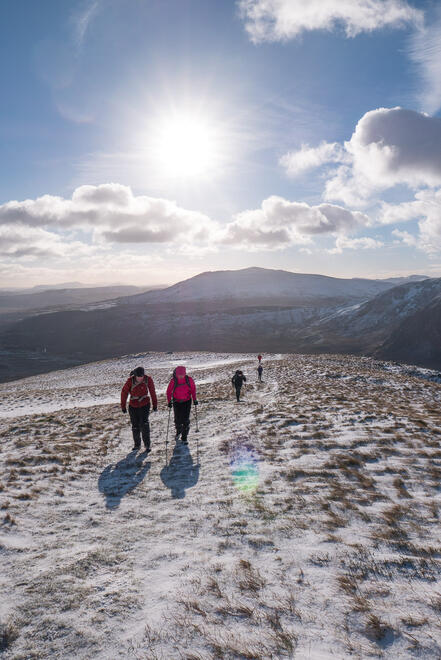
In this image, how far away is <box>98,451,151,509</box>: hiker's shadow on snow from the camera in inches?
273

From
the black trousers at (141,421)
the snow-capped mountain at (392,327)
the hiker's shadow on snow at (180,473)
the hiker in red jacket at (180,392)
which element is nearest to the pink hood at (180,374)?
the hiker in red jacket at (180,392)

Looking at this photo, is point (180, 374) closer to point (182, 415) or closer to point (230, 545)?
point (182, 415)

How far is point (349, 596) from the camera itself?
3807 mm

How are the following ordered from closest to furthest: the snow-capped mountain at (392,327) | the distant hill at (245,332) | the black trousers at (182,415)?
the black trousers at (182,415) < the snow-capped mountain at (392,327) < the distant hill at (245,332)

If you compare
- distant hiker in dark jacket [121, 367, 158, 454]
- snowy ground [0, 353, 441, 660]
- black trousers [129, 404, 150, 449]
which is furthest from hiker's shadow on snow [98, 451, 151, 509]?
distant hiker in dark jacket [121, 367, 158, 454]

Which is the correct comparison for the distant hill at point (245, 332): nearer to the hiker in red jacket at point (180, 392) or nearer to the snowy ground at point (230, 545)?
the snowy ground at point (230, 545)

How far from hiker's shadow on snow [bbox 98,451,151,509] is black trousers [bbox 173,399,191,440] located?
174 cm

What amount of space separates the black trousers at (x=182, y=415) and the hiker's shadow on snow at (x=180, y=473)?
38.3 inches

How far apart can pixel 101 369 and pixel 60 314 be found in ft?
428

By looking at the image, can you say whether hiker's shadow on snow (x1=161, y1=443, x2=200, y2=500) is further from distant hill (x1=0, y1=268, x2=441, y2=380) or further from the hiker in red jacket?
distant hill (x1=0, y1=268, x2=441, y2=380)

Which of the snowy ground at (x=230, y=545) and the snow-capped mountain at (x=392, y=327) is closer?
the snowy ground at (x=230, y=545)

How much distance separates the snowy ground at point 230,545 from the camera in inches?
133

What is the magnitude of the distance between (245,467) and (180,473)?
1.69 metres

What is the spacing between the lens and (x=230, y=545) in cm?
494
